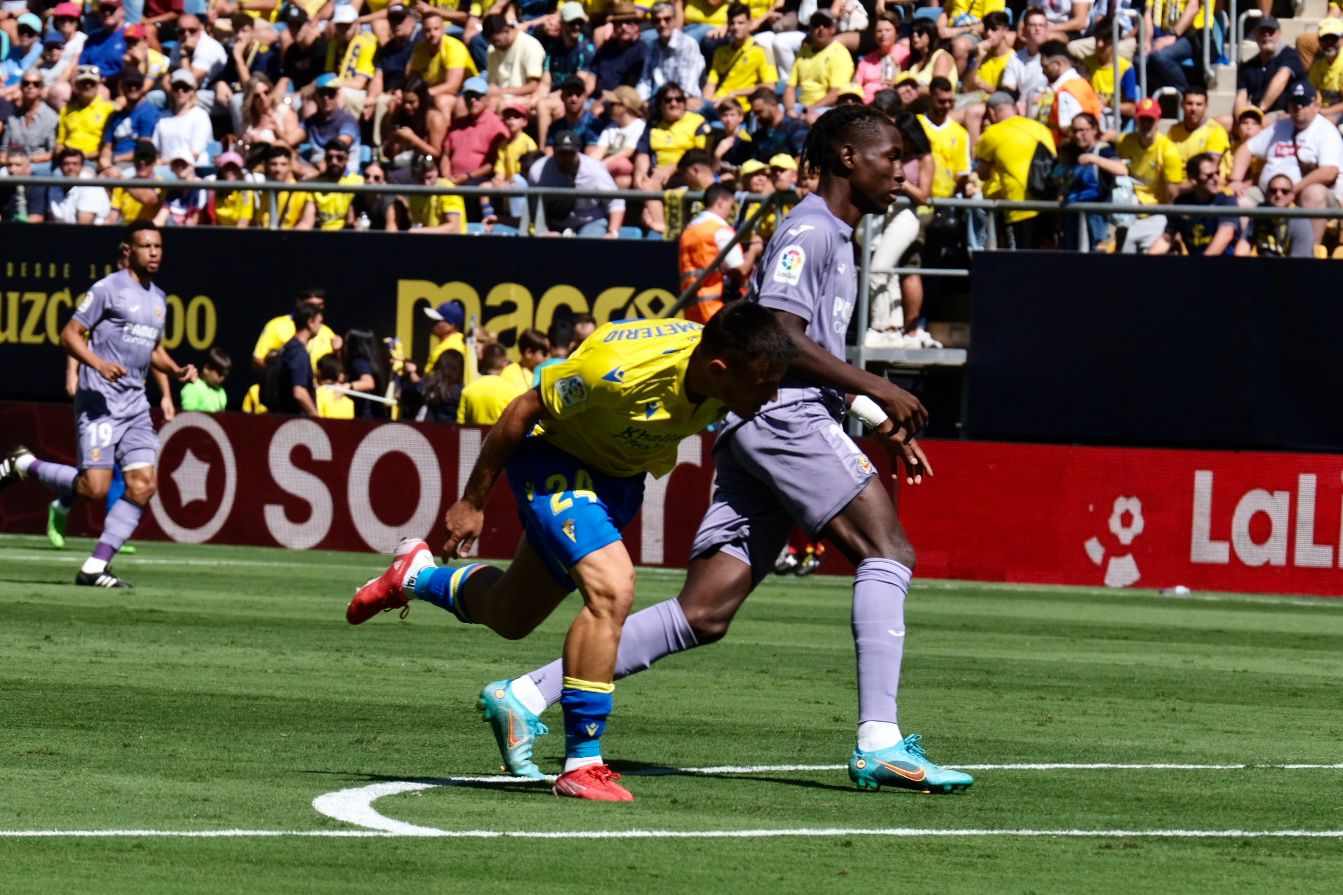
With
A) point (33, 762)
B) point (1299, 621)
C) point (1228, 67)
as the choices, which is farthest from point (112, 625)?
point (1228, 67)

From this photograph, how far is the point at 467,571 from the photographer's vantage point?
7.80 metres

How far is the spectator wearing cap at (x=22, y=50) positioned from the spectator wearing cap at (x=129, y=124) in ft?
7.93

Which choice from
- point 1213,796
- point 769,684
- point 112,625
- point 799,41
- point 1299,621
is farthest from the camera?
point 799,41

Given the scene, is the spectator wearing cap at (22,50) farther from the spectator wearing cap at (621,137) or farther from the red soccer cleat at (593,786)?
the red soccer cleat at (593,786)

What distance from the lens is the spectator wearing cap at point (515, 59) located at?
949 inches

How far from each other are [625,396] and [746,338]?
1.42 ft

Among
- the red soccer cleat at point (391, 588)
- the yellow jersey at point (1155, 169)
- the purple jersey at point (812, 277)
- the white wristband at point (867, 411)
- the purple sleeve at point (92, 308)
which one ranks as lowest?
the red soccer cleat at point (391, 588)

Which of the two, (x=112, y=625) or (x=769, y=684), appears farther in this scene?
(x=112, y=625)

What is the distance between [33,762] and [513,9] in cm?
1878

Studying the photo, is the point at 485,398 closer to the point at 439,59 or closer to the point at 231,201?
the point at 231,201

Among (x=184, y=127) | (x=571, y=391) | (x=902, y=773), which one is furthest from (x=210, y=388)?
(x=902, y=773)

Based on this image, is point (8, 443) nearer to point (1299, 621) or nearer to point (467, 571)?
point (1299, 621)

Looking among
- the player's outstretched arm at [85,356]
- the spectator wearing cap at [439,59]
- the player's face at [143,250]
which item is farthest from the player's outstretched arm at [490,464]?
the spectator wearing cap at [439,59]

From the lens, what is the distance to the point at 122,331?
1591cm
